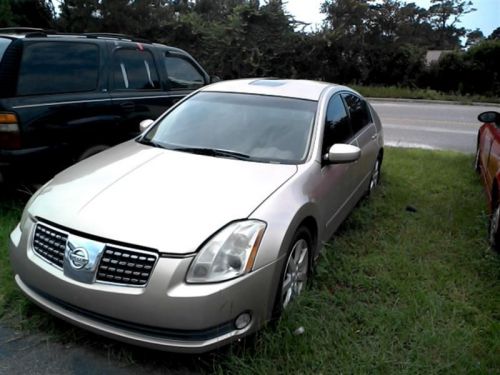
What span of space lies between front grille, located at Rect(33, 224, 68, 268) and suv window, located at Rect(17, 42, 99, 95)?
2076 millimetres

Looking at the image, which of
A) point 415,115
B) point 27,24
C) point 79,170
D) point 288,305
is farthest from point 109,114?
point 27,24

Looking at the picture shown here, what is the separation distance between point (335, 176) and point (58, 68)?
2979 millimetres

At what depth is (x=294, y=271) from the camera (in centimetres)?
295

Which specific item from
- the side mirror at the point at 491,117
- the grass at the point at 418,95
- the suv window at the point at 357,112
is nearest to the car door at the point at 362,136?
the suv window at the point at 357,112

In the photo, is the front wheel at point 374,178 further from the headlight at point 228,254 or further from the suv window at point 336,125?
the headlight at point 228,254

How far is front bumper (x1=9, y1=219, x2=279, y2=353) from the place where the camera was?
2227 millimetres

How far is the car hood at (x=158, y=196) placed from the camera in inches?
93.7

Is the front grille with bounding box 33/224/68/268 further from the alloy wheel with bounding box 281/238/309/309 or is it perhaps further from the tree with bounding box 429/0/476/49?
the tree with bounding box 429/0/476/49

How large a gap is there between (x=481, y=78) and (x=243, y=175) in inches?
921

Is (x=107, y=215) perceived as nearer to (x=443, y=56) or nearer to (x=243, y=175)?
(x=243, y=175)

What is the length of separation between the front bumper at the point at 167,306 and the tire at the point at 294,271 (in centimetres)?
19

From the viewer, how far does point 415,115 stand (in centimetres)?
1500

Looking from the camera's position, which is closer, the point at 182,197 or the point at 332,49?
the point at 182,197

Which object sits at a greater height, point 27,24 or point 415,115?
point 27,24
